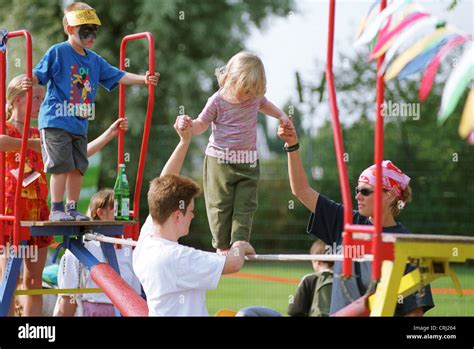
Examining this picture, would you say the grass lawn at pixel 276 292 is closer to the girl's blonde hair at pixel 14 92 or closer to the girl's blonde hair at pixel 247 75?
the girl's blonde hair at pixel 14 92

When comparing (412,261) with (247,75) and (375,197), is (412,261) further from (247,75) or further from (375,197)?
(247,75)

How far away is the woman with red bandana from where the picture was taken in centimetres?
530


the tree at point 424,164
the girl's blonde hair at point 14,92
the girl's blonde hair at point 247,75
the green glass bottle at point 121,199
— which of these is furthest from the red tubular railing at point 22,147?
the tree at point 424,164

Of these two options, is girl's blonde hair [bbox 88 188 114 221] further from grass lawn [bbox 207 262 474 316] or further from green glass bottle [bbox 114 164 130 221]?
grass lawn [bbox 207 262 474 316]

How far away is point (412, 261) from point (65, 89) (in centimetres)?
277

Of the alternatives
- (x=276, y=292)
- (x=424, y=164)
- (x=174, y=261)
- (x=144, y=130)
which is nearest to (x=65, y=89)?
(x=144, y=130)

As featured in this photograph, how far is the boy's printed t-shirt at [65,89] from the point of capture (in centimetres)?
625

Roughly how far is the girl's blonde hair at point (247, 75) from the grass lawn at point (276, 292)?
6.18 meters

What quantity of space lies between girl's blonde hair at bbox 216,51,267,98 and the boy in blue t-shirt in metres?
0.98

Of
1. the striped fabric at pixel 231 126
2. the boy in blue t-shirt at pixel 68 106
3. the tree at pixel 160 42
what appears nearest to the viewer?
the striped fabric at pixel 231 126

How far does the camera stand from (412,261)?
4516 millimetres

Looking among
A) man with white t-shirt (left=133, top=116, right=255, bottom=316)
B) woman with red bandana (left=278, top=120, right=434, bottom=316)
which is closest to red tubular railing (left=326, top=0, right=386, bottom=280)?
man with white t-shirt (left=133, top=116, right=255, bottom=316)
